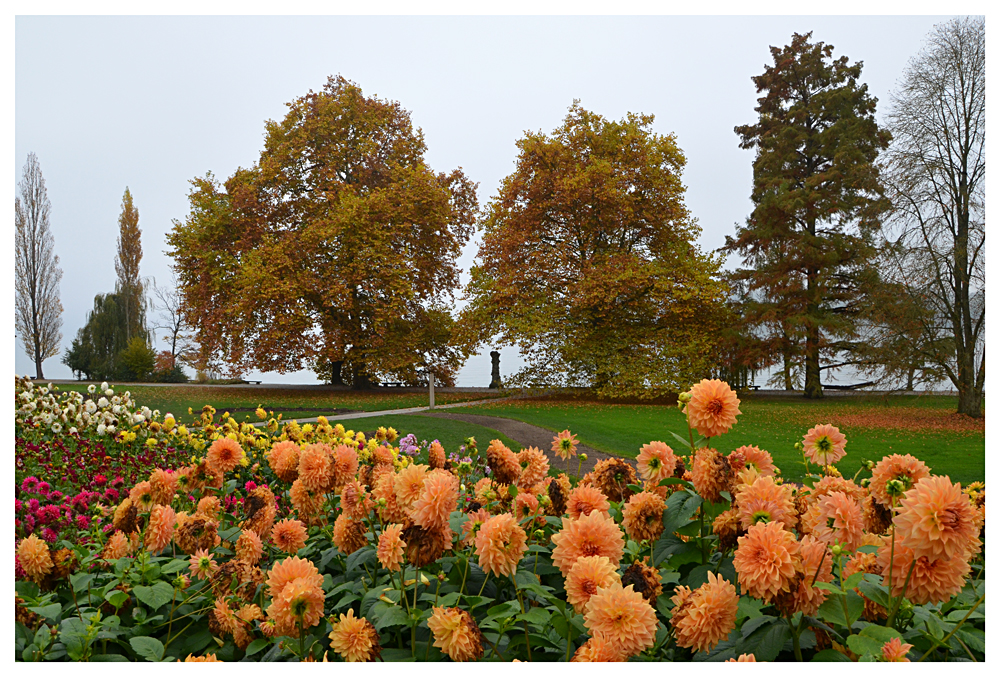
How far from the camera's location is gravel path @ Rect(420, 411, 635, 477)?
445 centimetres

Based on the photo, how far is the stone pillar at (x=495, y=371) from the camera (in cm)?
942

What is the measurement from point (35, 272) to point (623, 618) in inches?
190

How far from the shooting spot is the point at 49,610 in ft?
4.51

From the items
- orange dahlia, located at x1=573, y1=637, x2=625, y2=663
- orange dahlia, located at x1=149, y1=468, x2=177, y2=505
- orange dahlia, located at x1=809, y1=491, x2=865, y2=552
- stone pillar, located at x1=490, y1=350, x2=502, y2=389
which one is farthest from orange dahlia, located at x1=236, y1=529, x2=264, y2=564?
stone pillar, located at x1=490, y1=350, x2=502, y2=389

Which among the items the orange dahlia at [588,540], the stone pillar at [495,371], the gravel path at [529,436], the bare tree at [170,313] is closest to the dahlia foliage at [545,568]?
the orange dahlia at [588,540]

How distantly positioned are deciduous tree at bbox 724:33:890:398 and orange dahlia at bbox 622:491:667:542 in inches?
254

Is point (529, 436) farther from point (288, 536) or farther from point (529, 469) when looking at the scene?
point (288, 536)

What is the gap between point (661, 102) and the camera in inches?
123

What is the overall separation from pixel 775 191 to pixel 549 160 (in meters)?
4.15

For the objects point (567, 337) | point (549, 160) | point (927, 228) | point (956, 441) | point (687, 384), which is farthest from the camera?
point (549, 160)

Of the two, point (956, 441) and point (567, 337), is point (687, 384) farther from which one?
point (956, 441)

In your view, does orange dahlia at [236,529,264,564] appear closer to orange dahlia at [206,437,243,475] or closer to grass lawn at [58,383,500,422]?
orange dahlia at [206,437,243,475]

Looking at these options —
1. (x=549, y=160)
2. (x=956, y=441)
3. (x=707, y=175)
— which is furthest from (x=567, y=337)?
(x=707, y=175)

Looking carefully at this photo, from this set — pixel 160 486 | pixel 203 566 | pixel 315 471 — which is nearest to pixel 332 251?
pixel 160 486
